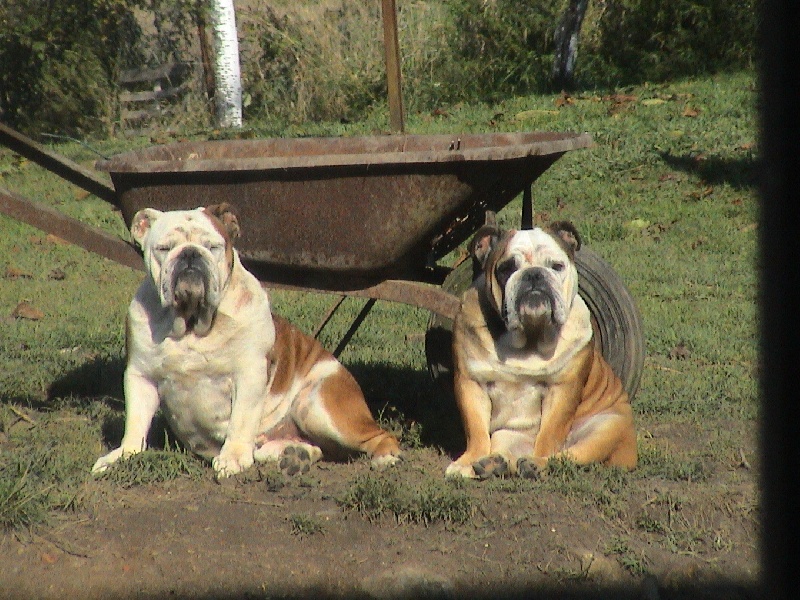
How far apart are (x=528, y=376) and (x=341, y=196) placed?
1143 millimetres

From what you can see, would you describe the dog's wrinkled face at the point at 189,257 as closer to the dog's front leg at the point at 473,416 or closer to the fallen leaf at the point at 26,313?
the dog's front leg at the point at 473,416

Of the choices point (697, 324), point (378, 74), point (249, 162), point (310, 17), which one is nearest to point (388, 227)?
point (249, 162)

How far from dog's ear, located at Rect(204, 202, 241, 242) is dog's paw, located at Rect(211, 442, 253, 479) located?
912mm

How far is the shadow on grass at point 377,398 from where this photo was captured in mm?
5363

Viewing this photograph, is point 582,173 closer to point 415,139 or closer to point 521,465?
point 415,139

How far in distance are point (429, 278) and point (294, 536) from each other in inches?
81.3

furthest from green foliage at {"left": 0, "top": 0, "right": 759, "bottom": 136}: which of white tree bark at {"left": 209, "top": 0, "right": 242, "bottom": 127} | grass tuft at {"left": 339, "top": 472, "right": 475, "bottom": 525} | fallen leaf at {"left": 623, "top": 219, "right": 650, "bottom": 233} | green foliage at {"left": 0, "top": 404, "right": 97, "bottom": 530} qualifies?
grass tuft at {"left": 339, "top": 472, "right": 475, "bottom": 525}

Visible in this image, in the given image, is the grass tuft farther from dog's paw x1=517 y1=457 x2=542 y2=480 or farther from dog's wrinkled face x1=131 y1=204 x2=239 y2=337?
dog's wrinkled face x1=131 y1=204 x2=239 y2=337

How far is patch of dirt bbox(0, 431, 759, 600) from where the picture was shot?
12.2ft

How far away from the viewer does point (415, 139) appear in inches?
234

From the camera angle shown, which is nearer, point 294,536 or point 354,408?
point 294,536

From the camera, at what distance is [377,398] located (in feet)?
19.7

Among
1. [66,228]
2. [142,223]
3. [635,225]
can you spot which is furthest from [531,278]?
[635,225]

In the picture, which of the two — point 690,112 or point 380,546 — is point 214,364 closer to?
point 380,546
